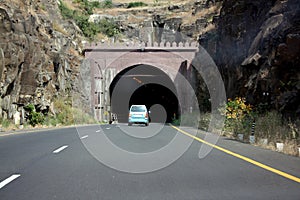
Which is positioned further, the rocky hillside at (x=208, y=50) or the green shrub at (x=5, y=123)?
the green shrub at (x=5, y=123)

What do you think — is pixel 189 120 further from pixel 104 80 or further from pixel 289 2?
pixel 289 2

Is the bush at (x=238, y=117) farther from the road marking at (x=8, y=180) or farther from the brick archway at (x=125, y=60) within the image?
the brick archway at (x=125, y=60)

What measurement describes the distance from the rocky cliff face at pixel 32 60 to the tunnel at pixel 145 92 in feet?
25.1

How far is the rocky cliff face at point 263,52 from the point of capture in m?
17.5

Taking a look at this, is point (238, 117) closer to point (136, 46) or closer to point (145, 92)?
point (136, 46)

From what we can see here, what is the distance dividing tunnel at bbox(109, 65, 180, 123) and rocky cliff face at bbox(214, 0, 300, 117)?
1947 centimetres

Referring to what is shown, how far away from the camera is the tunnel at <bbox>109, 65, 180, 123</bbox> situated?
50.6m

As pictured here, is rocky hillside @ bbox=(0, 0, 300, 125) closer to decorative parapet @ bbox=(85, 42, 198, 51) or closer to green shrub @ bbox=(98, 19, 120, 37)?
green shrub @ bbox=(98, 19, 120, 37)

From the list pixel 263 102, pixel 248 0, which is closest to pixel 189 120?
pixel 248 0

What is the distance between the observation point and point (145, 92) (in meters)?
69.2

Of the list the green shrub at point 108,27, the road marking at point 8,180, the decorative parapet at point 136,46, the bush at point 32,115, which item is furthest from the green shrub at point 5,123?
the green shrub at point 108,27

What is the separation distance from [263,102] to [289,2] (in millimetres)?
5460

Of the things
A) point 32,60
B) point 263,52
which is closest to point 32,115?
point 32,60

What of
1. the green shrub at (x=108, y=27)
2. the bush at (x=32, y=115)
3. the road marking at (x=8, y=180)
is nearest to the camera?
the road marking at (x=8, y=180)
